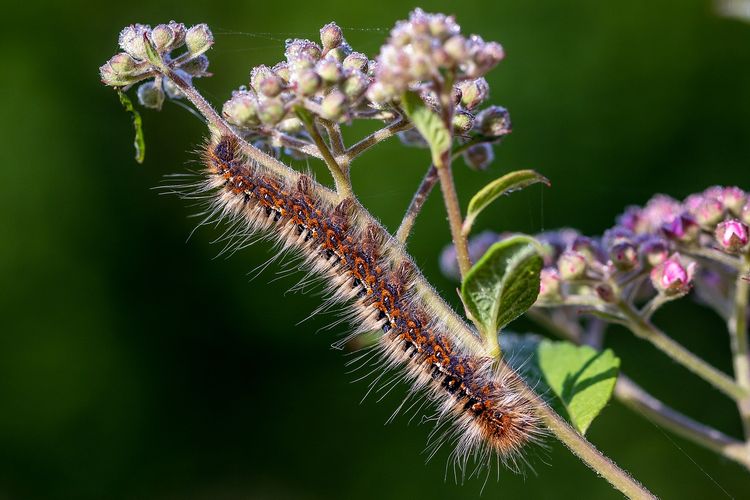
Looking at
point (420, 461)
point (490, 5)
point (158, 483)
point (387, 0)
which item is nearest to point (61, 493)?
point (158, 483)

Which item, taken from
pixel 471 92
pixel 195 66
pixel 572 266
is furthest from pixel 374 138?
pixel 572 266

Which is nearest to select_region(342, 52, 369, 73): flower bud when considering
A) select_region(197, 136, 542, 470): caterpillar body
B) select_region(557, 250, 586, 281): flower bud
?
select_region(197, 136, 542, 470): caterpillar body

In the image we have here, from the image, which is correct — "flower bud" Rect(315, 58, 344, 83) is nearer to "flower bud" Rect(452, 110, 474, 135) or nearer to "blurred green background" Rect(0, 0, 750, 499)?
"flower bud" Rect(452, 110, 474, 135)

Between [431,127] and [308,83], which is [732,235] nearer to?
[431,127]

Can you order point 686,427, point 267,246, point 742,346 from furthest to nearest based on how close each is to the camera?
point 267,246 → point 742,346 → point 686,427

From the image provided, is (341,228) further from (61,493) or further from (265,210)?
(61,493)
